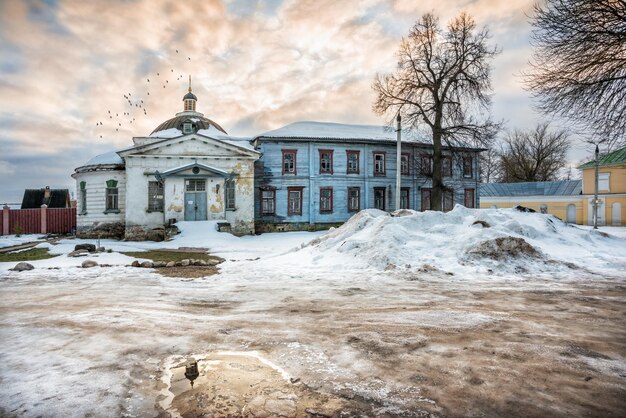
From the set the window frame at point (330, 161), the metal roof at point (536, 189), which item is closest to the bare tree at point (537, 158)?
the metal roof at point (536, 189)

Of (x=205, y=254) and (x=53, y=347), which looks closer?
(x=53, y=347)

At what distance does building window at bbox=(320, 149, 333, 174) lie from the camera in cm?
2762

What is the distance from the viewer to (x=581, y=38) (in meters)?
12.1

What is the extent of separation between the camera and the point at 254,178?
2620cm

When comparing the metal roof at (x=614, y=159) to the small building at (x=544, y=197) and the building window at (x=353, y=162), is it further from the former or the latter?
the building window at (x=353, y=162)

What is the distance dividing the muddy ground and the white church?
1494 centimetres

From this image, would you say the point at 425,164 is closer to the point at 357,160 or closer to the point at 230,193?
the point at 357,160

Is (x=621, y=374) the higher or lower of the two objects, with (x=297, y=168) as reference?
lower

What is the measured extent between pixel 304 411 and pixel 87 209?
26.8 metres

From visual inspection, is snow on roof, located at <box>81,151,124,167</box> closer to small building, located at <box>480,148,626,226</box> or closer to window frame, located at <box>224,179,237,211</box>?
window frame, located at <box>224,179,237,211</box>

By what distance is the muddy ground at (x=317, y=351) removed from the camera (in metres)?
3.22

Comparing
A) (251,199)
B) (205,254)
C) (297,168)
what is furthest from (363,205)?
(205,254)

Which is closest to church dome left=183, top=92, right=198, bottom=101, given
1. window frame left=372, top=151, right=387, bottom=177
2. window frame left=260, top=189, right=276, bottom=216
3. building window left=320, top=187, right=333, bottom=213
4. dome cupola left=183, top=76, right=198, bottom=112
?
dome cupola left=183, top=76, right=198, bottom=112

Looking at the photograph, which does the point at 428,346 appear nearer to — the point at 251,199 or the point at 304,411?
the point at 304,411
